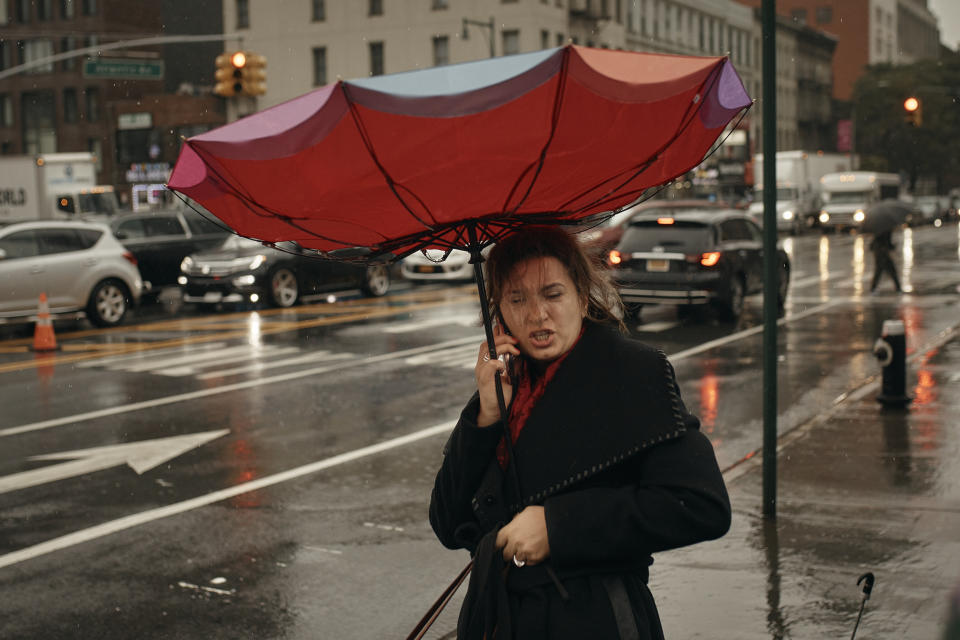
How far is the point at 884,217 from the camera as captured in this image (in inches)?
852

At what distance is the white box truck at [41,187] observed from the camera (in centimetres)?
3744

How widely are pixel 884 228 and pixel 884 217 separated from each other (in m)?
0.24

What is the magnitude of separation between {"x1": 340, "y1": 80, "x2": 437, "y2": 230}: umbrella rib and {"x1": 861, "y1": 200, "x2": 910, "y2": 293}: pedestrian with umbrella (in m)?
20.1

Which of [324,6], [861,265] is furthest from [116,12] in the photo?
[861,265]

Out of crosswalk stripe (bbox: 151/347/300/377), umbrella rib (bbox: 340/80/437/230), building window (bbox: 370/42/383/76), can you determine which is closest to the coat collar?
umbrella rib (bbox: 340/80/437/230)

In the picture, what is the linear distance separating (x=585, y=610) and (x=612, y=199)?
107 cm

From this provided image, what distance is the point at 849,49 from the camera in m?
92.9

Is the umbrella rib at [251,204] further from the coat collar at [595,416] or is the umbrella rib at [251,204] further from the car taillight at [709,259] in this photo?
the car taillight at [709,259]

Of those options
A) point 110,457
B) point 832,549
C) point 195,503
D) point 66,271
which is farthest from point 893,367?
point 66,271

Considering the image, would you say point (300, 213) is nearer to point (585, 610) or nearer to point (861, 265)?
point (585, 610)

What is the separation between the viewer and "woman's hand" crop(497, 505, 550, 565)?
2629 mm

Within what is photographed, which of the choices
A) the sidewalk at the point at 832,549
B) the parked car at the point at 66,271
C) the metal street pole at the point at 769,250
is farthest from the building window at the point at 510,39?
the metal street pole at the point at 769,250

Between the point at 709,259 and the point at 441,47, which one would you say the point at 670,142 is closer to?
the point at 709,259

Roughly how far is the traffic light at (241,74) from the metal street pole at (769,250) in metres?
19.4
